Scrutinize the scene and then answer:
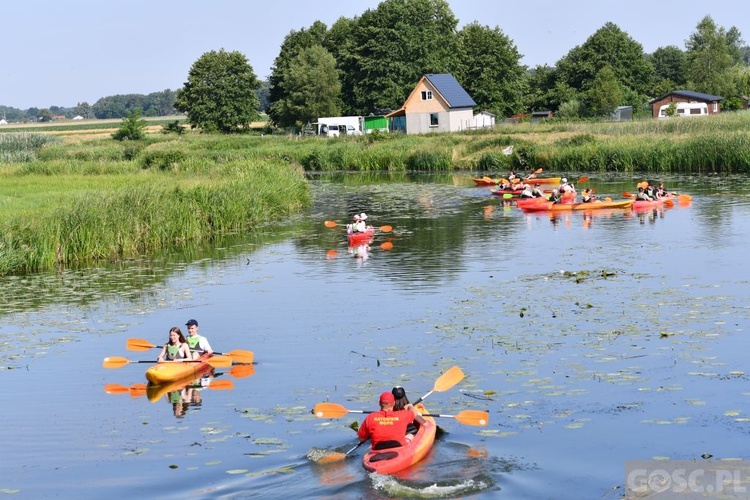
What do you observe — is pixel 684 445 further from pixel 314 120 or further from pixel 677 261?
pixel 314 120

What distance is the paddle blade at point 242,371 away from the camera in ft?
61.3

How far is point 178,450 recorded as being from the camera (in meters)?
14.6

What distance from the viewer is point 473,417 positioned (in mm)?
14383

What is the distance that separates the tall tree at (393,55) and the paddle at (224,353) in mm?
83254

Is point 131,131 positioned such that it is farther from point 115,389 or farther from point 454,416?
point 454,416

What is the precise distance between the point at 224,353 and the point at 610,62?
93215 mm

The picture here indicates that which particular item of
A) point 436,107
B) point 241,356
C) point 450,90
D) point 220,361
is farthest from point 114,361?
point 450,90

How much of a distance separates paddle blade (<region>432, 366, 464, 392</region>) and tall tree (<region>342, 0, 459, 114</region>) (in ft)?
285

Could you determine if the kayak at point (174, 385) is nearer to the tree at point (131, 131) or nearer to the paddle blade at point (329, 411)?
the paddle blade at point (329, 411)

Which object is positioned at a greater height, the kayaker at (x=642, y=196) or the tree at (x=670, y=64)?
the tree at (x=670, y=64)

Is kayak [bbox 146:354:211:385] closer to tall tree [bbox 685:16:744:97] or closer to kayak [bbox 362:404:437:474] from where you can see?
kayak [bbox 362:404:437:474]

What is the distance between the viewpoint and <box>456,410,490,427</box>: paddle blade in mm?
14328

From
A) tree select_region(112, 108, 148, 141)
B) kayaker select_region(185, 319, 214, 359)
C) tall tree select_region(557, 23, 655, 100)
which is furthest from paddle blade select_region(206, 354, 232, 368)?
tall tree select_region(557, 23, 655, 100)

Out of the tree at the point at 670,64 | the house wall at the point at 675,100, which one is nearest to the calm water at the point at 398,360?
the house wall at the point at 675,100
